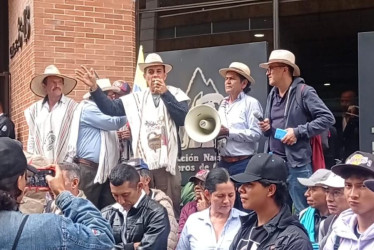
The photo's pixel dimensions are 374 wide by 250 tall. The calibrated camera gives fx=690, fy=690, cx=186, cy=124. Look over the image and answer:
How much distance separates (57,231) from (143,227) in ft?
8.50

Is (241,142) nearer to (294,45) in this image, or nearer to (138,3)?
(294,45)

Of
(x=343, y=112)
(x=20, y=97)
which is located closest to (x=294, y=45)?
(x=343, y=112)

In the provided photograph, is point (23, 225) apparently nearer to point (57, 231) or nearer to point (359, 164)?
point (57, 231)

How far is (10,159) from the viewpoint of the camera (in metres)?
3.20

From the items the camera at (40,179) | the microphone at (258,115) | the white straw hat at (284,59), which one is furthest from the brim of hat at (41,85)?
the camera at (40,179)

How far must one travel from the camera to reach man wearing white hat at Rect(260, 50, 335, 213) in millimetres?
6512

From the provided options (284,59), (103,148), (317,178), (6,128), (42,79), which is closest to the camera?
(317,178)

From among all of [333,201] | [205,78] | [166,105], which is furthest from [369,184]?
[205,78]

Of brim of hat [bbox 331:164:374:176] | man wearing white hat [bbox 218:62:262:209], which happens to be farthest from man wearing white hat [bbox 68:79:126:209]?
brim of hat [bbox 331:164:374:176]

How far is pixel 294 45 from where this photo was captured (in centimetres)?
942

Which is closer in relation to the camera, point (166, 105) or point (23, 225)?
point (23, 225)

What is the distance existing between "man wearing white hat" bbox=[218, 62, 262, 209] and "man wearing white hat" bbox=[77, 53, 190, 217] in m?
0.49

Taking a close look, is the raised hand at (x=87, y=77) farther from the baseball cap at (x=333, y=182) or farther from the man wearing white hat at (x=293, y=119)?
the baseball cap at (x=333, y=182)

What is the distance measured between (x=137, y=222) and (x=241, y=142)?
1864 mm
